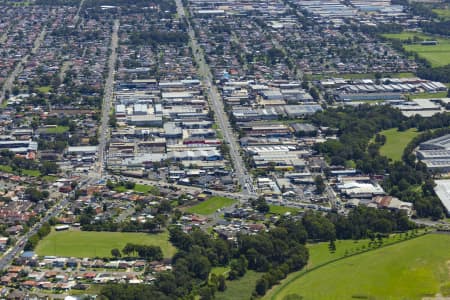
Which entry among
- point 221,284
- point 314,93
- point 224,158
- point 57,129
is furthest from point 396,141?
point 221,284

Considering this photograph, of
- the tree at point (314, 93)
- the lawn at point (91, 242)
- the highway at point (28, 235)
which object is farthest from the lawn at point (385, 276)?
the tree at point (314, 93)

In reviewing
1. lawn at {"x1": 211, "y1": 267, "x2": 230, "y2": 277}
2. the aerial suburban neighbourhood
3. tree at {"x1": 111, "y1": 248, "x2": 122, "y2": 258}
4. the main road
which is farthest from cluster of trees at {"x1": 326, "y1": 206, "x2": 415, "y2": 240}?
tree at {"x1": 111, "y1": 248, "x2": 122, "y2": 258}

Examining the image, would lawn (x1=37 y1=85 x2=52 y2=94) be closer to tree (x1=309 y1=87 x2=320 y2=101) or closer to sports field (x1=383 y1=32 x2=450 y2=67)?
tree (x1=309 y1=87 x2=320 y2=101)

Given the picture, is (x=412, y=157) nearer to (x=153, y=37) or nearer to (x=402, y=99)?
(x=402, y=99)

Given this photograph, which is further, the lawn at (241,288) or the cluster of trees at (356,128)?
the cluster of trees at (356,128)

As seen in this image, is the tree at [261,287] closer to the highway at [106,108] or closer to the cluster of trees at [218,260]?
the cluster of trees at [218,260]

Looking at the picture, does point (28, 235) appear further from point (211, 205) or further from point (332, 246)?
point (332, 246)

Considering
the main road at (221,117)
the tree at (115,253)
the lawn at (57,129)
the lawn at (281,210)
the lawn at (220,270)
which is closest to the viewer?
the lawn at (220,270)
